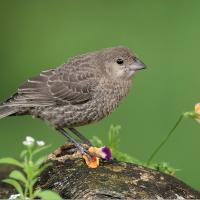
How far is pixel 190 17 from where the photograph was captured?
11.5 m

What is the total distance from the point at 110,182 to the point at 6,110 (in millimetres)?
1935

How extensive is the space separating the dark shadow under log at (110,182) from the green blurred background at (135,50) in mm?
3087

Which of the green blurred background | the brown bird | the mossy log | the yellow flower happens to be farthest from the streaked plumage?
the green blurred background

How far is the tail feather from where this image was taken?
731 centimetres

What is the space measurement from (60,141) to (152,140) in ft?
3.28

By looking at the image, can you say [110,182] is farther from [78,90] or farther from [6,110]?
[6,110]

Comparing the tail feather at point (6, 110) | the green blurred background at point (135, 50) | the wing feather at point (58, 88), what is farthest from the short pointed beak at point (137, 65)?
the green blurred background at point (135, 50)

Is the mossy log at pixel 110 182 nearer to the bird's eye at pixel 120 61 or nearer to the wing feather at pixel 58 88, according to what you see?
the wing feather at pixel 58 88

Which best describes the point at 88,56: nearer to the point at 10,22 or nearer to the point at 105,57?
the point at 105,57

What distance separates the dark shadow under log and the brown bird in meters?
0.93

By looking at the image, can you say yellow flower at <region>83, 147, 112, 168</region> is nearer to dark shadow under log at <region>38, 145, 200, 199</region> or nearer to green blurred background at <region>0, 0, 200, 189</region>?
dark shadow under log at <region>38, 145, 200, 199</region>

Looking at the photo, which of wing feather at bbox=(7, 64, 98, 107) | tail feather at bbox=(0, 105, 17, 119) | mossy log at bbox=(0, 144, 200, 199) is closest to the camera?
mossy log at bbox=(0, 144, 200, 199)

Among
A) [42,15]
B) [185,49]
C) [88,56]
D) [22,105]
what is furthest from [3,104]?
[42,15]

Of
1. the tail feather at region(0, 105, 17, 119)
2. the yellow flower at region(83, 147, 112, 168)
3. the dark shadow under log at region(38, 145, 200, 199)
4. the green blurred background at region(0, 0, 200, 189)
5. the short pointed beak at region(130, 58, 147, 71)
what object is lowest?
the dark shadow under log at region(38, 145, 200, 199)
